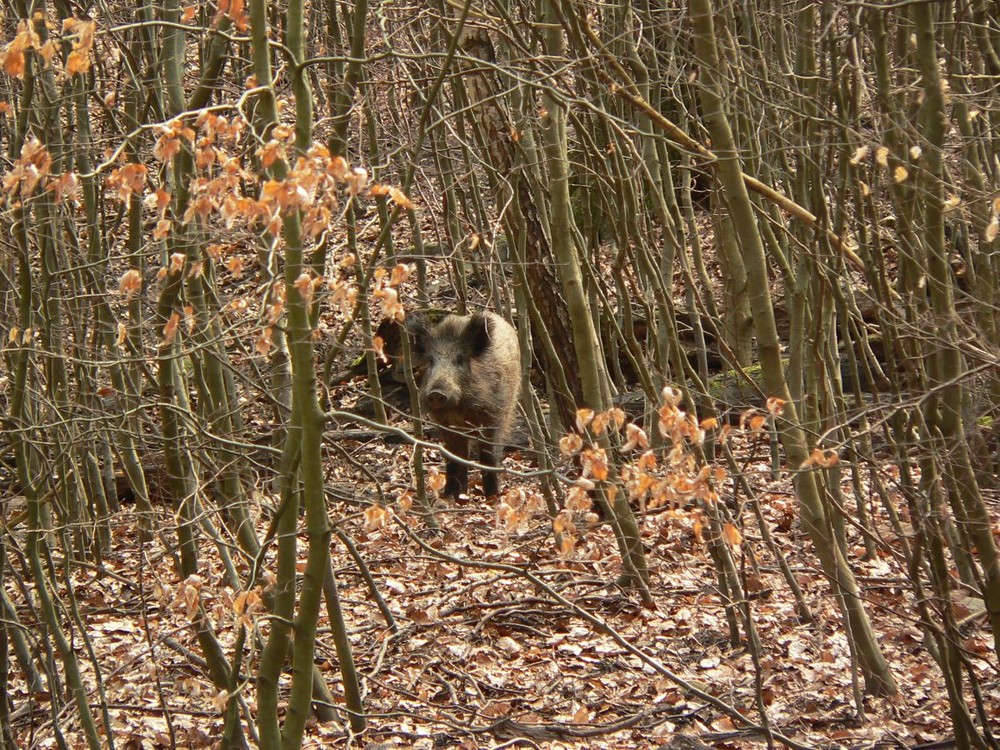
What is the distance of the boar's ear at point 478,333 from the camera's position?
9.80 meters

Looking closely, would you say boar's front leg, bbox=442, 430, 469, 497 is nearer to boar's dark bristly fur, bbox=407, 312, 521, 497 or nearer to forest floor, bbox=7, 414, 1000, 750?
boar's dark bristly fur, bbox=407, 312, 521, 497

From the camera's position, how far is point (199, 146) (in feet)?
9.68

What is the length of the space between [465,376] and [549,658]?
4622 millimetres

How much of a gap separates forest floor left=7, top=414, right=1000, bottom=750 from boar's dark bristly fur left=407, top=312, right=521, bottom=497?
2.82 meters

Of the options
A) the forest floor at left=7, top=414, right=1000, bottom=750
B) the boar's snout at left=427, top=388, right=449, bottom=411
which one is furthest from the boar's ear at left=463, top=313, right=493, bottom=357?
the forest floor at left=7, top=414, right=1000, bottom=750

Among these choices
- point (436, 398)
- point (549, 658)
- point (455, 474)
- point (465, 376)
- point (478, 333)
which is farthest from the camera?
point (465, 376)

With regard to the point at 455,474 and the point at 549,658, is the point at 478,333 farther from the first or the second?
the point at 549,658

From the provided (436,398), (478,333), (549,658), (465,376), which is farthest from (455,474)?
(549,658)

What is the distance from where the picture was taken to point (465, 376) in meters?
10.2

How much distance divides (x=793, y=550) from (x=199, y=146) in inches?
198

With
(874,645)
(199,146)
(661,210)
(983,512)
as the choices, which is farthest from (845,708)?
(199,146)

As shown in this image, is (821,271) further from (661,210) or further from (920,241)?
(661,210)

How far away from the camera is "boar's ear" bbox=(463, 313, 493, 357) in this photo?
9.80m

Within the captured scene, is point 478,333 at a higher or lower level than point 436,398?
higher
